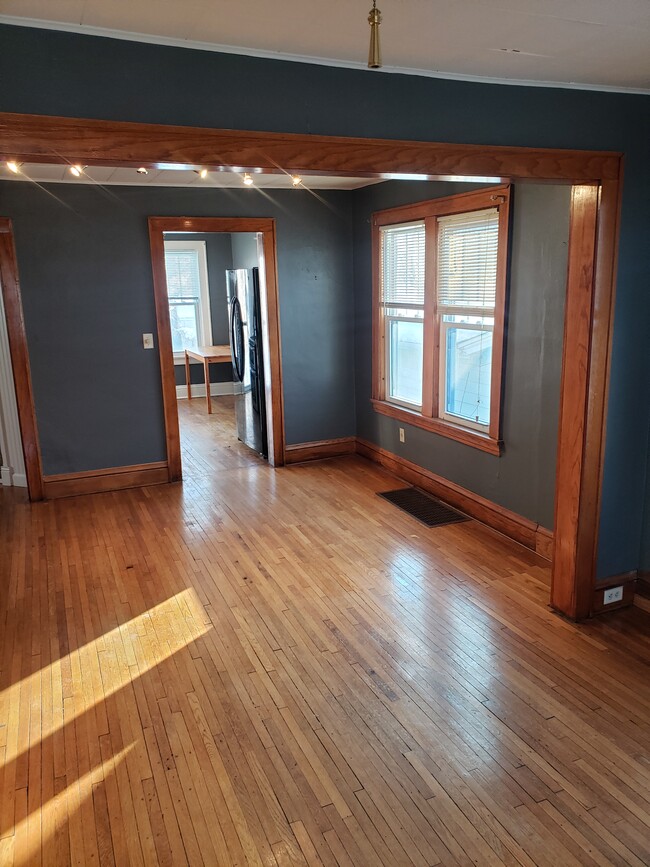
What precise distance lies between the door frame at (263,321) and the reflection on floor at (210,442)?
38cm

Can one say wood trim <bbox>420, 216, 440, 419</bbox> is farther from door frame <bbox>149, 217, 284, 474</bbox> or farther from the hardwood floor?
door frame <bbox>149, 217, 284, 474</bbox>

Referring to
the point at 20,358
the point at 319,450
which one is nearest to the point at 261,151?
the point at 20,358

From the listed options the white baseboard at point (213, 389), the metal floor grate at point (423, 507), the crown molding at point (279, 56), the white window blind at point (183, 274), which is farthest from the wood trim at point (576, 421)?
the white window blind at point (183, 274)

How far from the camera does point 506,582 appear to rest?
3674 millimetres

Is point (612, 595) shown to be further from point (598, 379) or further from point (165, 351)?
point (165, 351)

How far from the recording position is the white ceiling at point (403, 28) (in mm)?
1825

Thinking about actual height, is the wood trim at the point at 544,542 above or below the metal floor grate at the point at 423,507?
above

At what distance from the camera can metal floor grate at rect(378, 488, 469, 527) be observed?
15.1 feet

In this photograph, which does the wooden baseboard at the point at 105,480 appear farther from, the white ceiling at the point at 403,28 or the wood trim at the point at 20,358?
the white ceiling at the point at 403,28

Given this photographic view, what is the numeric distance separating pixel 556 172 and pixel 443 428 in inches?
93.2

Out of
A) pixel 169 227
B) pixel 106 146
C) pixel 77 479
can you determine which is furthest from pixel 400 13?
pixel 77 479

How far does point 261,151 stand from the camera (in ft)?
7.06

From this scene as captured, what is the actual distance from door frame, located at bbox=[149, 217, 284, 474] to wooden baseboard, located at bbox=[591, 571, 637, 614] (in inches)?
133

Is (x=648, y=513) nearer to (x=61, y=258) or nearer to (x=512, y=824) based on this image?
(x=512, y=824)
